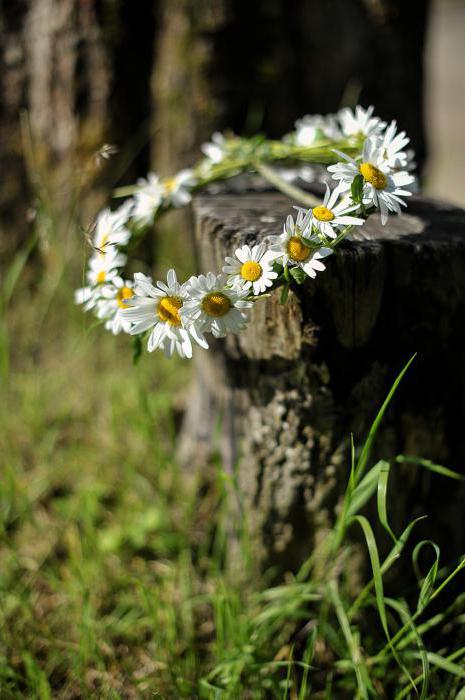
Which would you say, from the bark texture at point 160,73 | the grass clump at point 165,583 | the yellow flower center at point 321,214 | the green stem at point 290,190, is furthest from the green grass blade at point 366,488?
the bark texture at point 160,73

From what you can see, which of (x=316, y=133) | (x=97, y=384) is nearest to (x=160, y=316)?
(x=316, y=133)

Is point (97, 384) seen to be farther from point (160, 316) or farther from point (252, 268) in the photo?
point (252, 268)

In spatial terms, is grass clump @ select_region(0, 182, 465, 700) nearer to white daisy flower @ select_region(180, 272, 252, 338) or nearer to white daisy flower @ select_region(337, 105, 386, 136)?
white daisy flower @ select_region(180, 272, 252, 338)

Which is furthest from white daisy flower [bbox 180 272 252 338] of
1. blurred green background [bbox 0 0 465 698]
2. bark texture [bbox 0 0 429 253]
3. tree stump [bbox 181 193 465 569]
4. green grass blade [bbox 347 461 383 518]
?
bark texture [bbox 0 0 429 253]

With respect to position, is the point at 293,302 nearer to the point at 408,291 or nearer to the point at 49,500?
the point at 408,291

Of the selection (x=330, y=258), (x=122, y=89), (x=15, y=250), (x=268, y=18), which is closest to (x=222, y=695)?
(x=330, y=258)
